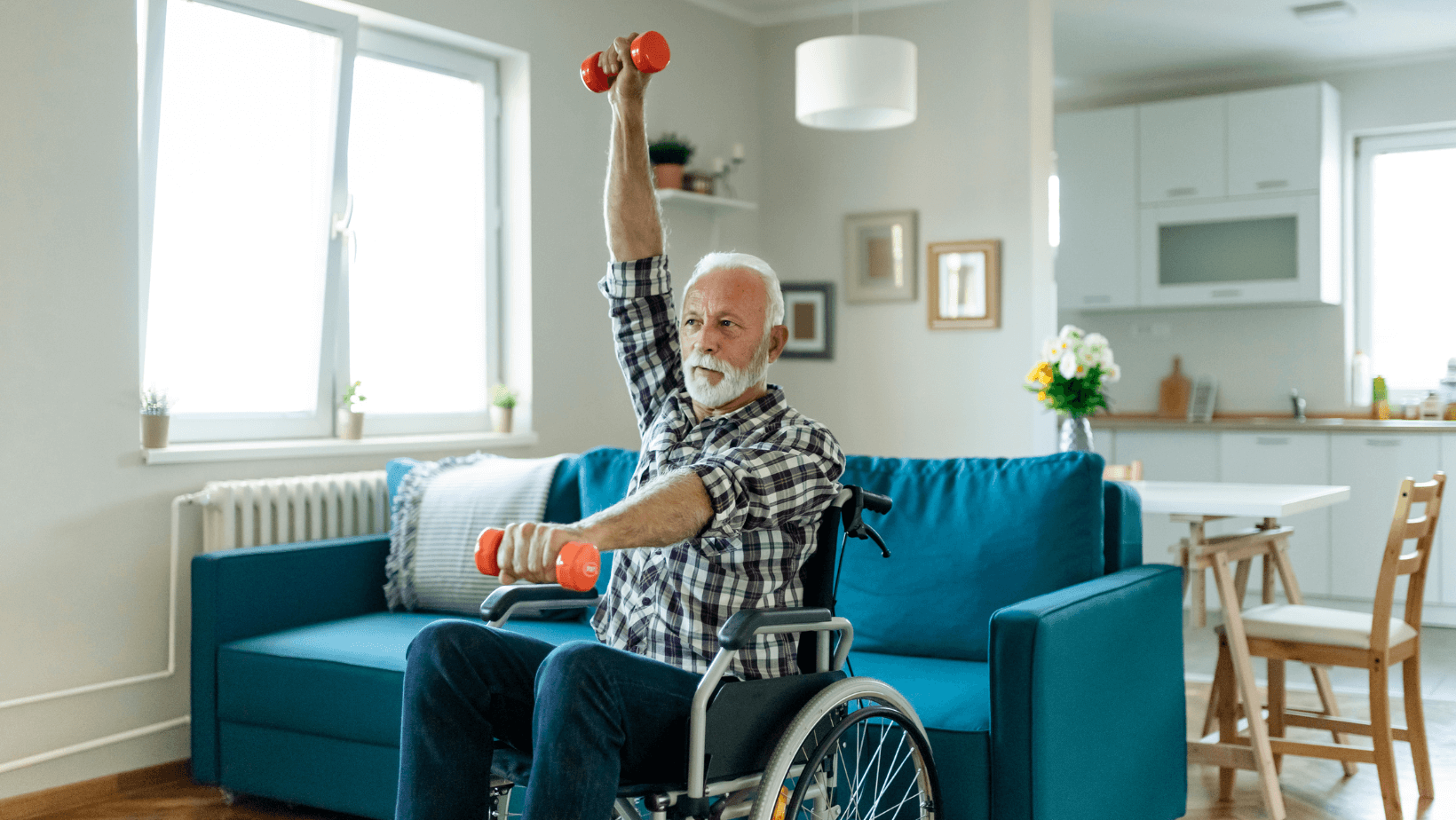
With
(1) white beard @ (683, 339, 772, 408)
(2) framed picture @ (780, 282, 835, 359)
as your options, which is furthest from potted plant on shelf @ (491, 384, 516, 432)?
(1) white beard @ (683, 339, 772, 408)

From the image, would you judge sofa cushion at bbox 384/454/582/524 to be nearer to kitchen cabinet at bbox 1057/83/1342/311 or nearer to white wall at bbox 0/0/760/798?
white wall at bbox 0/0/760/798

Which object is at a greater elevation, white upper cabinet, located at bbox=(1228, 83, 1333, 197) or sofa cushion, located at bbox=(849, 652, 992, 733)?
white upper cabinet, located at bbox=(1228, 83, 1333, 197)

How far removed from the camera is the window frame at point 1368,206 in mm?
6141

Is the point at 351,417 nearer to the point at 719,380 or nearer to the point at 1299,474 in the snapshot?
the point at 719,380

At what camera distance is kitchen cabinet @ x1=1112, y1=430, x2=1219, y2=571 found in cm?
599

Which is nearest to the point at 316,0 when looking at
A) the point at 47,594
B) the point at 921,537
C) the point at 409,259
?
the point at 409,259

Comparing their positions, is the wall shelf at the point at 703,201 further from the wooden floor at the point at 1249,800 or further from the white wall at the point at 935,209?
the wooden floor at the point at 1249,800

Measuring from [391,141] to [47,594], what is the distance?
6.00ft

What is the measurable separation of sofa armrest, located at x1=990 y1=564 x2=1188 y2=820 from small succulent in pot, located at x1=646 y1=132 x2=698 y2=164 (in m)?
2.82

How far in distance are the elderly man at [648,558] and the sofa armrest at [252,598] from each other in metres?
1.39

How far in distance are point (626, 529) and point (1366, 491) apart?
200 inches

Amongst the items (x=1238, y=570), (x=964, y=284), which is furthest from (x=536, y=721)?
(x=964, y=284)

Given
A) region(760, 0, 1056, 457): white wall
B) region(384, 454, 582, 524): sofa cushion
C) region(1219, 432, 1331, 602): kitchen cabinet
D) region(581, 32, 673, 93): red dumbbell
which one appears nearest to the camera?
region(581, 32, 673, 93): red dumbbell

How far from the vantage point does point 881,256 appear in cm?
542
